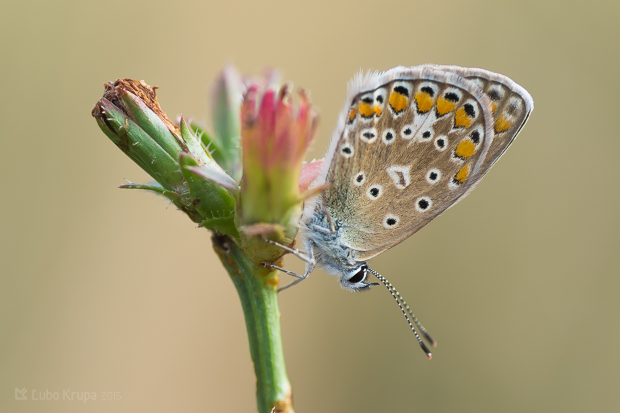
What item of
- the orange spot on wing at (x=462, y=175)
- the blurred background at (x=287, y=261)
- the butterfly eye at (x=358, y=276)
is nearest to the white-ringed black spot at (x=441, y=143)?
the orange spot on wing at (x=462, y=175)

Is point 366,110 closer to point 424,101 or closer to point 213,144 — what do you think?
point 424,101

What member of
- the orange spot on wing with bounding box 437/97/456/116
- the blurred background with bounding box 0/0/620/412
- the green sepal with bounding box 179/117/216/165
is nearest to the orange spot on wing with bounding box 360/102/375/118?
the orange spot on wing with bounding box 437/97/456/116

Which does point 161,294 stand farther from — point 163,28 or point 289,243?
point 289,243

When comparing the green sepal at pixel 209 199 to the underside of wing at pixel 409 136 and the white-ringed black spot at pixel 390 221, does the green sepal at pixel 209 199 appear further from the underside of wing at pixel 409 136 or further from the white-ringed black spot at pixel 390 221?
the white-ringed black spot at pixel 390 221

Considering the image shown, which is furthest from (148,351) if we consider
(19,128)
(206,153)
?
(206,153)

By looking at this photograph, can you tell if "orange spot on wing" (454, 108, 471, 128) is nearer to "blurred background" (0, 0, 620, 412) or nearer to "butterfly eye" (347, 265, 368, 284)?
"butterfly eye" (347, 265, 368, 284)

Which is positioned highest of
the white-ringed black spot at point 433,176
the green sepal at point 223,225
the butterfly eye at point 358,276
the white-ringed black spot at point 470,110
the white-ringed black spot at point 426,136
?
the white-ringed black spot at point 470,110
